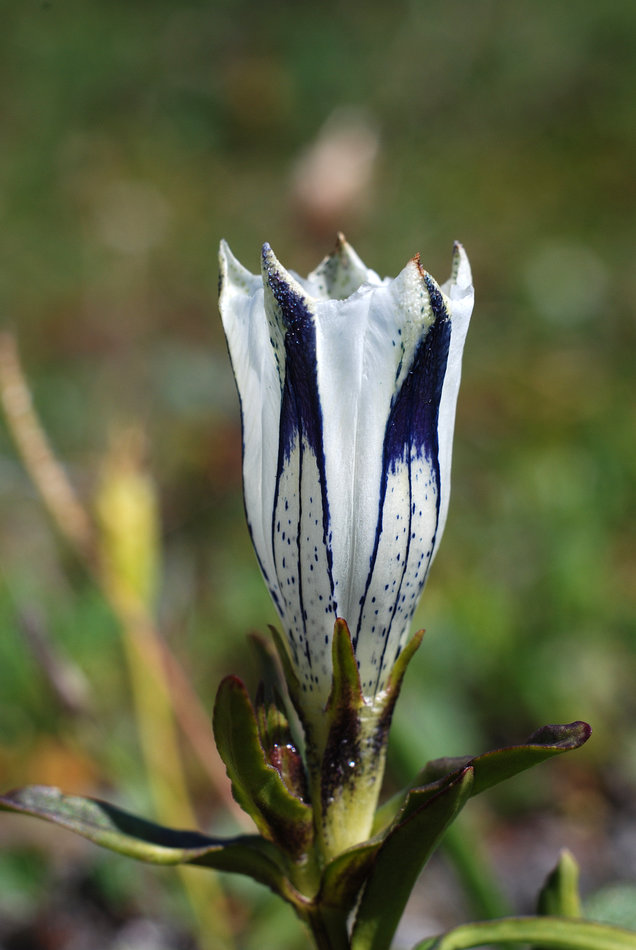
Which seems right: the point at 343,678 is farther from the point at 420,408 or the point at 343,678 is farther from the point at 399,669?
the point at 420,408

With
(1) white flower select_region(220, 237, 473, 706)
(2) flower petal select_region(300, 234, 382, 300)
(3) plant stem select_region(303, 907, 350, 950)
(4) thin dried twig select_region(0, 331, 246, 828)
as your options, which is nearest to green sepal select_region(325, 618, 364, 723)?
(1) white flower select_region(220, 237, 473, 706)

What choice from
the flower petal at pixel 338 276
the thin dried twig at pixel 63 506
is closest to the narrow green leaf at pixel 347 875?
the flower petal at pixel 338 276

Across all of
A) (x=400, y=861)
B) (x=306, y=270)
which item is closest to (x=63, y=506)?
(x=400, y=861)

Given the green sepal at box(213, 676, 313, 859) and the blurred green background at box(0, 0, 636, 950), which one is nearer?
the green sepal at box(213, 676, 313, 859)

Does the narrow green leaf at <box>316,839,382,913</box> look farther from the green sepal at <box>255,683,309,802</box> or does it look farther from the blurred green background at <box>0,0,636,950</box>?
the blurred green background at <box>0,0,636,950</box>

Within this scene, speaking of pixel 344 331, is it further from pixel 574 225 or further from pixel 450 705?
pixel 574 225

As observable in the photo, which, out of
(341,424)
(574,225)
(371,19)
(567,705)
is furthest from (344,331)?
(371,19)

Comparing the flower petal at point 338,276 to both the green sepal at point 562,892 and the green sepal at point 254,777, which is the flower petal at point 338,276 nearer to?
the green sepal at point 254,777
